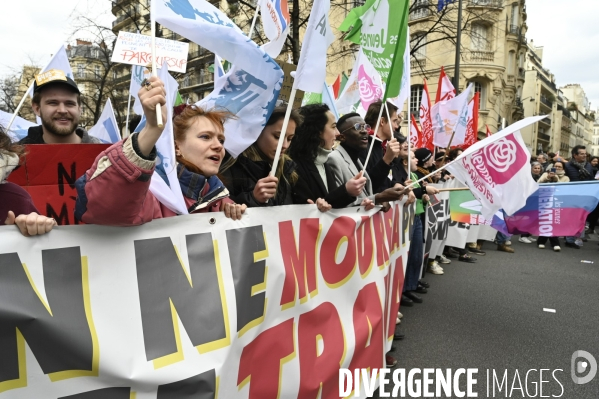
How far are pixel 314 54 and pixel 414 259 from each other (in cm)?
313

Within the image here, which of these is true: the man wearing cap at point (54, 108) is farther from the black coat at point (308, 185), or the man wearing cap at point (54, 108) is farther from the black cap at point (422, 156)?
the black cap at point (422, 156)

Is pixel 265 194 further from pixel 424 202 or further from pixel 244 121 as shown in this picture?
pixel 424 202

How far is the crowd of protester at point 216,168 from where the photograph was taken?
1301 mm

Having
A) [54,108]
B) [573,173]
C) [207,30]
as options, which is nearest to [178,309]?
[207,30]

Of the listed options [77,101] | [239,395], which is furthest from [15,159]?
[77,101]

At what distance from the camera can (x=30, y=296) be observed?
1283 mm

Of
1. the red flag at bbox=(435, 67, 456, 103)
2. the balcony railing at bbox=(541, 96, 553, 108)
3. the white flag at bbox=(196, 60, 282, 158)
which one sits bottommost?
the white flag at bbox=(196, 60, 282, 158)

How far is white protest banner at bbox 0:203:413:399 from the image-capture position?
1282 millimetres

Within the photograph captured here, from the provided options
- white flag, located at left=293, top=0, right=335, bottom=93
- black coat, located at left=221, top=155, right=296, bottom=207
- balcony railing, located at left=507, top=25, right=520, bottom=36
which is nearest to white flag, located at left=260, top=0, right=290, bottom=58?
white flag, located at left=293, top=0, right=335, bottom=93

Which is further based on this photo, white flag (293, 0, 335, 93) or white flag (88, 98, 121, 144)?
white flag (88, 98, 121, 144)

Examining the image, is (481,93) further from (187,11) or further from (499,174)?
(187,11)

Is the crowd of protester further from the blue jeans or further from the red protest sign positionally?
the red protest sign

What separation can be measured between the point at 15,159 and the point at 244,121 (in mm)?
1175

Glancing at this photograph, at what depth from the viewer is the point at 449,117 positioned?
286 inches
